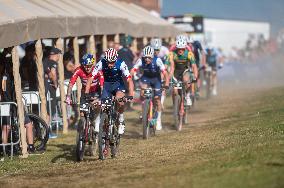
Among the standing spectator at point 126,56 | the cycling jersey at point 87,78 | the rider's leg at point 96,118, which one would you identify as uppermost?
the standing spectator at point 126,56

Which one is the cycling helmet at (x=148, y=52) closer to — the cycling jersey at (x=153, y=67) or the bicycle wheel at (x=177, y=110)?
the cycling jersey at (x=153, y=67)

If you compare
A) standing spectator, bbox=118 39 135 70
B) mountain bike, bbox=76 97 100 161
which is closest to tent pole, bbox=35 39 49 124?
mountain bike, bbox=76 97 100 161

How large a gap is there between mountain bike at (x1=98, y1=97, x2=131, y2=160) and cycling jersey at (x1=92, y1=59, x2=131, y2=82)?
511 millimetres

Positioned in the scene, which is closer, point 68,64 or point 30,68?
point 30,68

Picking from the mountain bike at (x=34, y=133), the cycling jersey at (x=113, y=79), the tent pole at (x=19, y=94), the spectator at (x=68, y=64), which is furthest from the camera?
the spectator at (x=68, y=64)

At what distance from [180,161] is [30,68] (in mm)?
6900

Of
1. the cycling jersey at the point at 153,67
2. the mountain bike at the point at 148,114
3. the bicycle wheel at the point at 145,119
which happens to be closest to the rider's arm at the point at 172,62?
the cycling jersey at the point at 153,67

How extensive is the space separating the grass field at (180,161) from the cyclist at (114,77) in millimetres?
976

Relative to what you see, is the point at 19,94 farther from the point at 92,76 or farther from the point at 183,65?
the point at 183,65

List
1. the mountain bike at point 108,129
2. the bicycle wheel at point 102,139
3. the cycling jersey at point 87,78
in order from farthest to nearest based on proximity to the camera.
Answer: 1. the cycling jersey at point 87,78
2. the mountain bike at point 108,129
3. the bicycle wheel at point 102,139

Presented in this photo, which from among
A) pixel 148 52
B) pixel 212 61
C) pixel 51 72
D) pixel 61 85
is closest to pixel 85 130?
pixel 148 52

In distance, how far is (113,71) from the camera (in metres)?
15.4

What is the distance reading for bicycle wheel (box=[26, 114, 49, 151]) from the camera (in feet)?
54.3

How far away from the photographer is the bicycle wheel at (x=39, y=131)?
1656 centimetres
